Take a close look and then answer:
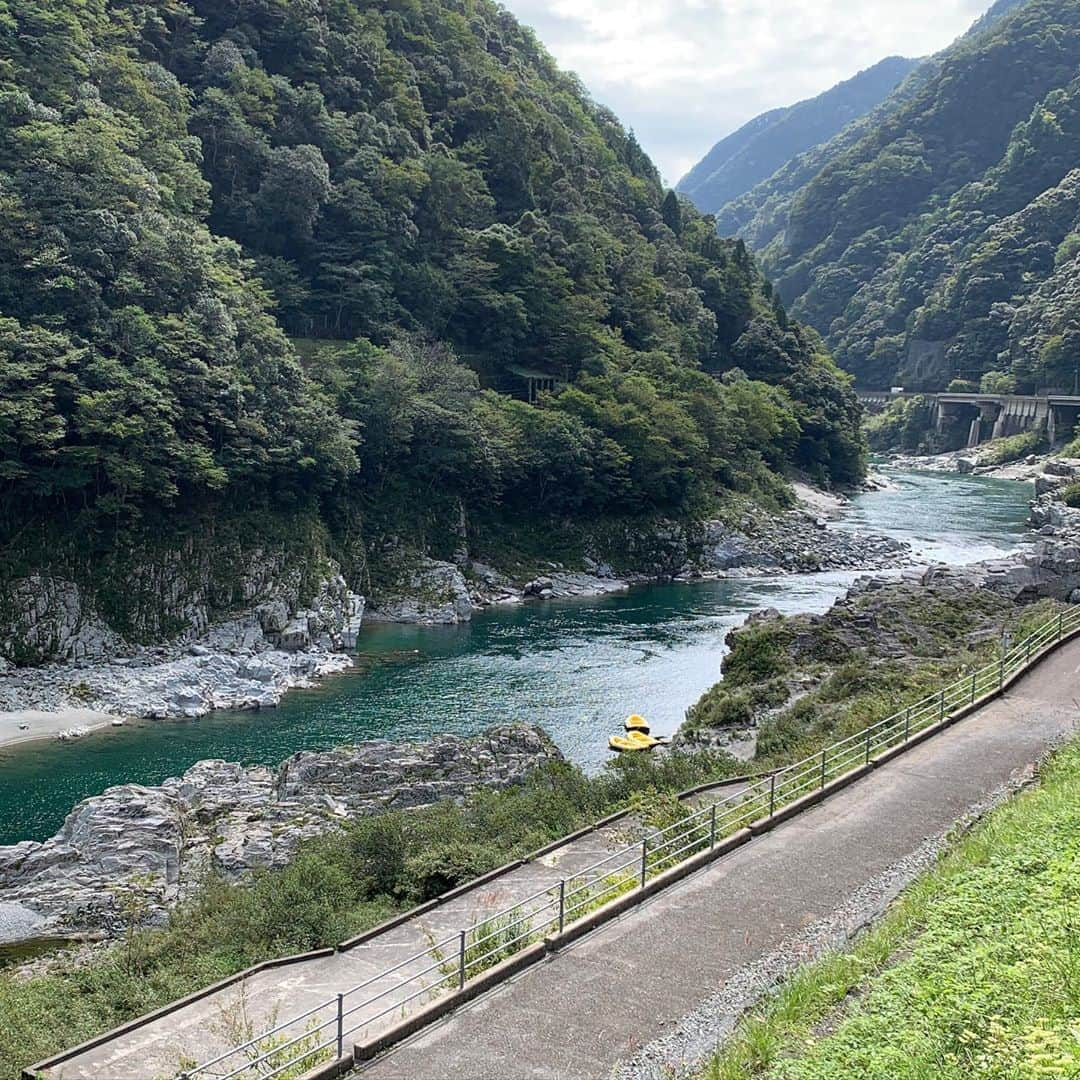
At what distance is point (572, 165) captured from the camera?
A: 84.4 meters

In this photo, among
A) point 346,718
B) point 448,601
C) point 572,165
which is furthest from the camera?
point 572,165

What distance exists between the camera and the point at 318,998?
465 inches

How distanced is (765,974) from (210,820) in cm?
1639

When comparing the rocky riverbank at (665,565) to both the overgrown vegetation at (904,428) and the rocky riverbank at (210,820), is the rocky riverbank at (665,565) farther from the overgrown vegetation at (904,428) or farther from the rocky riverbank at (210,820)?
the overgrown vegetation at (904,428)

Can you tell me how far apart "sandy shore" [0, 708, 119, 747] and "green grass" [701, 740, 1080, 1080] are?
27113 mm

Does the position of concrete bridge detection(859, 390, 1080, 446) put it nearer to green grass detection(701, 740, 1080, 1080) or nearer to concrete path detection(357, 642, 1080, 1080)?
concrete path detection(357, 642, 1080, 1080)

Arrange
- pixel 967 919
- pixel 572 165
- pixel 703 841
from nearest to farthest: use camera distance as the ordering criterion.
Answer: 1. pixel 967 919
2. pixel 703 841
3. pixel 572 165

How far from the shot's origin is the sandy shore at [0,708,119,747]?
3031cm

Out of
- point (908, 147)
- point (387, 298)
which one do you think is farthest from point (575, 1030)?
point (908, 147)

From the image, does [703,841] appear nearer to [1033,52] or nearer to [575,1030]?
[575,1030]

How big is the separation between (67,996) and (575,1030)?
Result: 895 centimetres

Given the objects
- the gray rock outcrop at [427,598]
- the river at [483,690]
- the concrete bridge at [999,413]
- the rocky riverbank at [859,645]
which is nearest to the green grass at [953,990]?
the rocky riverbank at [859,645]

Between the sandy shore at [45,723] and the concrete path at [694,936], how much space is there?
81.0 ft

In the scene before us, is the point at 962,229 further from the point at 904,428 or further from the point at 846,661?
the point at 846,661
